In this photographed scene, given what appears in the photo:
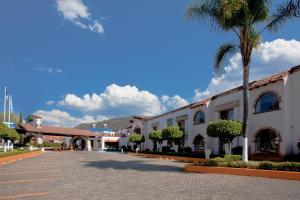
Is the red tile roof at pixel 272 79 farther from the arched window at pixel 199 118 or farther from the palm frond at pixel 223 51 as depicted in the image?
the arched window at pixel 199 118

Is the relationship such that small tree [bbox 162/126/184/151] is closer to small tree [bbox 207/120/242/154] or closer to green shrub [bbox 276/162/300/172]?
small tree [bbox 207/120/242/154]

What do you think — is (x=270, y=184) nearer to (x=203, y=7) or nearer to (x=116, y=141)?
(x=203, y=7)

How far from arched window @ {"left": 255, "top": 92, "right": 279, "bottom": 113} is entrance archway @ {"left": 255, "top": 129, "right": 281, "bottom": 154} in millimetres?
1718

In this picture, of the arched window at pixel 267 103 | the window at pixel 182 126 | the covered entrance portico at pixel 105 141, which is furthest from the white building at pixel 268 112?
the covered entrance portico at pixel 105 141

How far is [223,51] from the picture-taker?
855 inches

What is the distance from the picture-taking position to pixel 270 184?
13086mm

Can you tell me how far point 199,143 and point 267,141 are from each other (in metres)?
13.2

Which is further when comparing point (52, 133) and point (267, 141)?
point (52, 133)

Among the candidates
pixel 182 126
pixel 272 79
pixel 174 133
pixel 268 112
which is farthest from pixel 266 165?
pixel 182 126

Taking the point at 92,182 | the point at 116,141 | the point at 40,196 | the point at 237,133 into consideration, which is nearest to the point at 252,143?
the point at 237,133

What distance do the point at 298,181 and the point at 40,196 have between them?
406 inches

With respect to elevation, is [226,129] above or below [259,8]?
below

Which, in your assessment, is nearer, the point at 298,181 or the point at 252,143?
the point at 298,181

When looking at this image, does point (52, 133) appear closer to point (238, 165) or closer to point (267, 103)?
point (267, 103)
